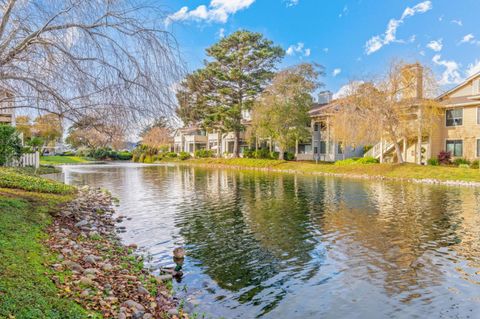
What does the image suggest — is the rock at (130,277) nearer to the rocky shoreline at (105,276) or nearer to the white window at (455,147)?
the rocky shoreline at (105,276)

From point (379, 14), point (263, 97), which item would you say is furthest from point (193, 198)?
point (263, 97)

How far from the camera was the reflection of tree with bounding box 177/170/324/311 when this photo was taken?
8.09 meters

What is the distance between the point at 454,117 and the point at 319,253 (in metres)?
31.0

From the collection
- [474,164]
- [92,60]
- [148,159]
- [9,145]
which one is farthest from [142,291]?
[148,159]

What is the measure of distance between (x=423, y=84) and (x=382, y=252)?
27870 mm

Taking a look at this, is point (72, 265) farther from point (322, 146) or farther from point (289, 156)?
point (322, 146)

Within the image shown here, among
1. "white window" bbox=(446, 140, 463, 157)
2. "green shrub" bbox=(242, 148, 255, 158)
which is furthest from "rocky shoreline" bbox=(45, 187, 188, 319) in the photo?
"green shrub" bbox=(242, 148, 255, 158)

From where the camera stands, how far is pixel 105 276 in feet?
22.0

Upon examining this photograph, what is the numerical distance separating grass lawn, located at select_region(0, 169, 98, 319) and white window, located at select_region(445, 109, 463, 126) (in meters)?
34.6

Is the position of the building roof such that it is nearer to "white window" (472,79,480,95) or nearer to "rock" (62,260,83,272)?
"white window" (472,79,480,95)

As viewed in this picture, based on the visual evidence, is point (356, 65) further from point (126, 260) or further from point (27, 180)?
point (126, 260)

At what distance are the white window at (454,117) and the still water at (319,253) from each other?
61.6ft

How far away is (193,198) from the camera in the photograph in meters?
19.7

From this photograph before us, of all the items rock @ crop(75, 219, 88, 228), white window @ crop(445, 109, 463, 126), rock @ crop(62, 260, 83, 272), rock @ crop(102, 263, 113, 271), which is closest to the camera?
rock @ crop(62, 260, 83, 272)
